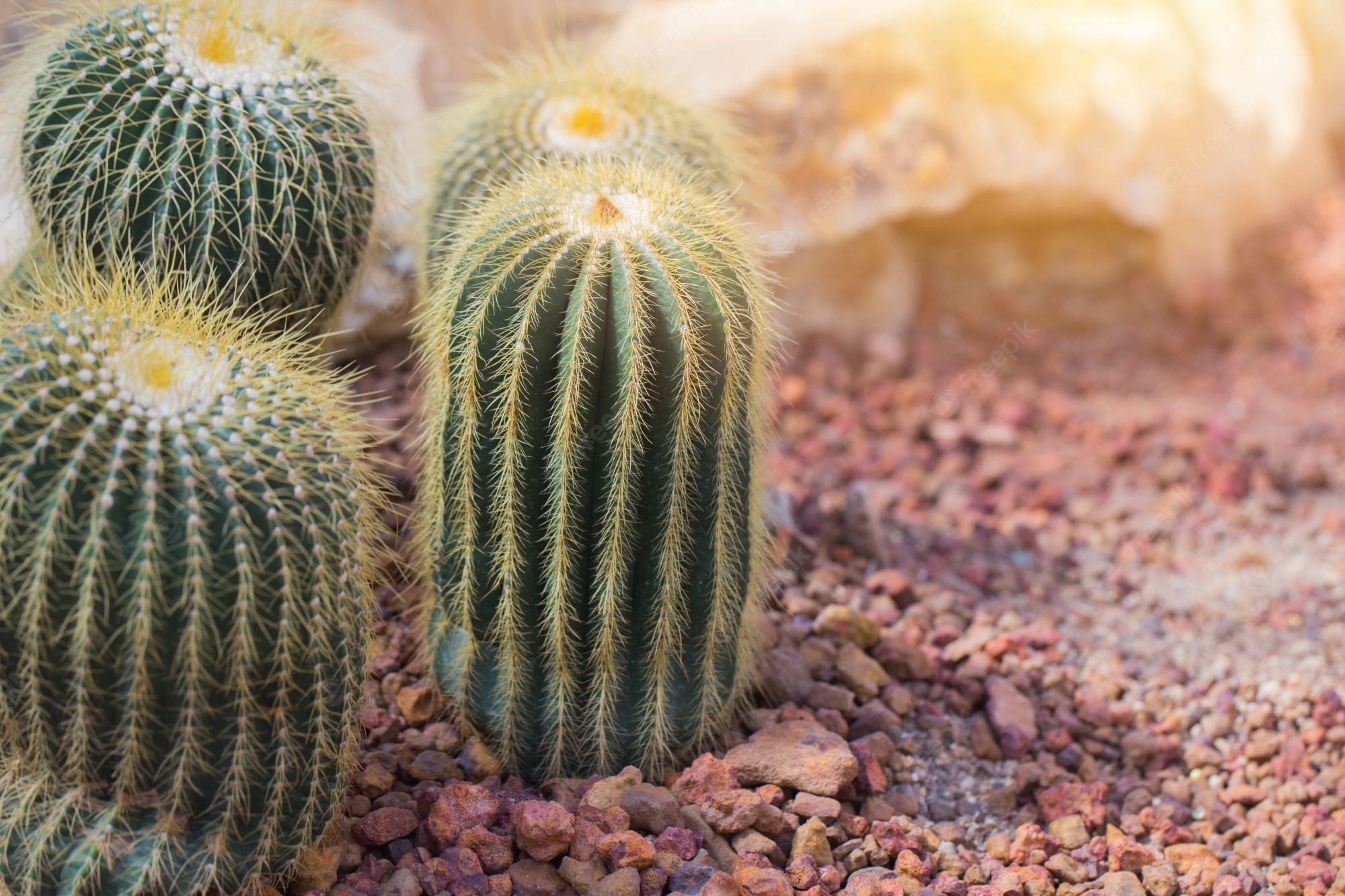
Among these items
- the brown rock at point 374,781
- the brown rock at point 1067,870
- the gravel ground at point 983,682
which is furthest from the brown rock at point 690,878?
the brown rock at point 1067,870

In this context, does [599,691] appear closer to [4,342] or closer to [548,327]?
[548,327]

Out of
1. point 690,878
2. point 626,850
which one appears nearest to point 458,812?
point 626,850

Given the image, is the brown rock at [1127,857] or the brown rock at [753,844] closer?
the brown rock at [753,844]

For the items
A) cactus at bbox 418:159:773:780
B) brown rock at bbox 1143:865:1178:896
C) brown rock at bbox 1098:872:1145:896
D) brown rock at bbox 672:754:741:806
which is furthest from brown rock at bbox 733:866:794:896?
brown rock at bbox 1143:865:1178:896

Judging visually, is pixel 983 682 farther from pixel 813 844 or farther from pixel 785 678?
pixel 813 844

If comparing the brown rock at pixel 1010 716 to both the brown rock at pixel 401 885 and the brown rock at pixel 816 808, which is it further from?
the brown rock at pixel 401 885
